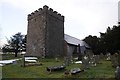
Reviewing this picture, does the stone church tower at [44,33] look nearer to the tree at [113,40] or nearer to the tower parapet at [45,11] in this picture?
the tower parapet at [45,11]

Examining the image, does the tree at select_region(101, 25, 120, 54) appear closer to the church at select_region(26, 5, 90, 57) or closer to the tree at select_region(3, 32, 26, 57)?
the church at select_region(26, 5, 90, 57)

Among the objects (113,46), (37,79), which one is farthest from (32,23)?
(37,79)

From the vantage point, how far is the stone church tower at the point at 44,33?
42.0 meters

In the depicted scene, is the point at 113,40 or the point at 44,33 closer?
the point at 44,33

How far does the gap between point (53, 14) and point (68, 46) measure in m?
10.6

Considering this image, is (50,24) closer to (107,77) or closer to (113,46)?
(113,46)

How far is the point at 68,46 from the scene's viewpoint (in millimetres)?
52594

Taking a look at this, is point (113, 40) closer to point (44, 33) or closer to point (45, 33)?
point (45, 33)

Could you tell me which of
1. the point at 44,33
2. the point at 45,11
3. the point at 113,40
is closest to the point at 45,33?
the point at 44,33

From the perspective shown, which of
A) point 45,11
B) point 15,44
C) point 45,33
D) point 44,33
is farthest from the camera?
point 15,44

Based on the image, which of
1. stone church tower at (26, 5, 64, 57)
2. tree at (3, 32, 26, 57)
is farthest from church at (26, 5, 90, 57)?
tree at (3, 32, 26, 57)

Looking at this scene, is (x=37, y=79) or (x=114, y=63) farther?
(x=114, y=63)

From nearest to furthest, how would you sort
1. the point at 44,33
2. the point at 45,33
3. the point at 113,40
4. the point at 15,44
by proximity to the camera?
the point at 45,33 → the point at 44,33 → the point at 113,40 → the point at 15,44

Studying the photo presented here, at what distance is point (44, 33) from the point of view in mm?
42344
